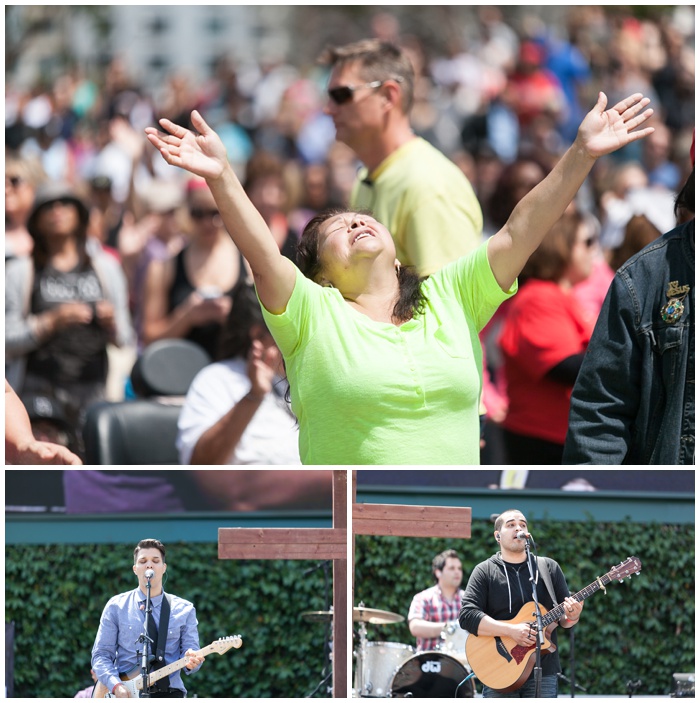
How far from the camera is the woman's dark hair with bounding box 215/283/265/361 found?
17.8ft

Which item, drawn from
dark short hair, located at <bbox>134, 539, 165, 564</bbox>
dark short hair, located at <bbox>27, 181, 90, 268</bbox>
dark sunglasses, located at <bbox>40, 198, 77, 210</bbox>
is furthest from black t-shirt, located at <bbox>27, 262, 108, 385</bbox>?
dark short hair, located at <bbox>134, 539, 165, 564</bbox>

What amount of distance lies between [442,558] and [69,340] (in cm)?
241

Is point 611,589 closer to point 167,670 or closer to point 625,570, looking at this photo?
point 625,570

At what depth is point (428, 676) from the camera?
17.6ft

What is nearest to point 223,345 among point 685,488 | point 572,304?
point 572,304

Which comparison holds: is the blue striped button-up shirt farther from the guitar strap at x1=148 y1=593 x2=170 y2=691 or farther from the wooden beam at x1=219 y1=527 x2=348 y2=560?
the wooden beam at x1=219 y1=527 x2=348 y2=560

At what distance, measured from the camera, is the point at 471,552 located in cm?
495

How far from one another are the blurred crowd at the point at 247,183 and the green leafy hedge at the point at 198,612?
23.8 inches

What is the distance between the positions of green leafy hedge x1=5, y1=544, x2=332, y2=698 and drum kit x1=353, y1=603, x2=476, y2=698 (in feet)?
0.87

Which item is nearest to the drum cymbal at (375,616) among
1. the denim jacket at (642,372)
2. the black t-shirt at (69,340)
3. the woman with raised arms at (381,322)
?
the woman with raised arms at (381,322)

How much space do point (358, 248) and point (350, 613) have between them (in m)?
0.98

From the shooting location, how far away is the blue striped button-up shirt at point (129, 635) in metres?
3.48

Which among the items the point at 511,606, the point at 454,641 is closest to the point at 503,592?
the point at 511,606

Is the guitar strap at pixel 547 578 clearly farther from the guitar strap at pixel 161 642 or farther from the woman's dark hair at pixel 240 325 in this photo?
the woman's dark hair at pixel 240 325
